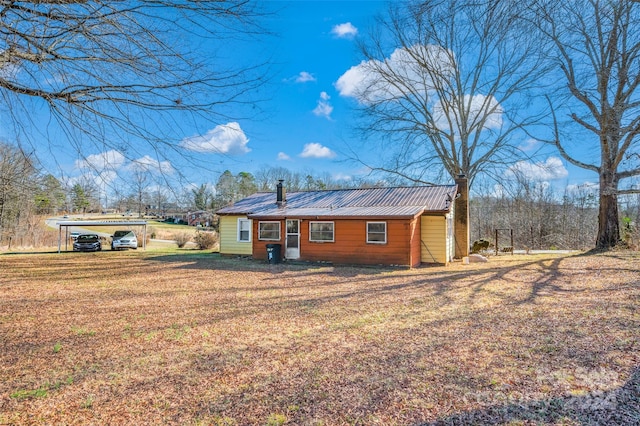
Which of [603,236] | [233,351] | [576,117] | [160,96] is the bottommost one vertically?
[233,351]

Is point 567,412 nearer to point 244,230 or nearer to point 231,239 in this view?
point 244,230

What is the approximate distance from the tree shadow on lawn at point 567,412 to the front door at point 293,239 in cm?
1262

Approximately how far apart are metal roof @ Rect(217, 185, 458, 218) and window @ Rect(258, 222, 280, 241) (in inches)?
21.2

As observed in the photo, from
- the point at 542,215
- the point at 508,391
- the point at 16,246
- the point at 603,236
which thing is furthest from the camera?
the point at 542,215

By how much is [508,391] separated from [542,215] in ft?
96.7

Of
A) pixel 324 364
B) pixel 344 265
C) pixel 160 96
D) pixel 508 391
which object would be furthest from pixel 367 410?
pixel 344 265

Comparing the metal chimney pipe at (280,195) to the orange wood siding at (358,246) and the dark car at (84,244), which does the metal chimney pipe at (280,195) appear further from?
the dark car at (84,244)

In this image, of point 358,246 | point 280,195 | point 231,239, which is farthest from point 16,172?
point 231,239

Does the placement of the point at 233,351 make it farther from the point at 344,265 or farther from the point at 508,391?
the point at 344,265

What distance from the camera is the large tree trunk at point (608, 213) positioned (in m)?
14.7

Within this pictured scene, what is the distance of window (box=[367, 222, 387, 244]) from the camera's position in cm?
1370

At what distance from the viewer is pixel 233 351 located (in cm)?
471

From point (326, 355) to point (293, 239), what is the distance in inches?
442

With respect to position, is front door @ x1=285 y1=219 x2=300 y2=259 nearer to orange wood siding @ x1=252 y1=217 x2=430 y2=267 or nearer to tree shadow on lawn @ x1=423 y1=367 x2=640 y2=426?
orange wood siding @ x1=252 y1=217 x2=430 y2=267
